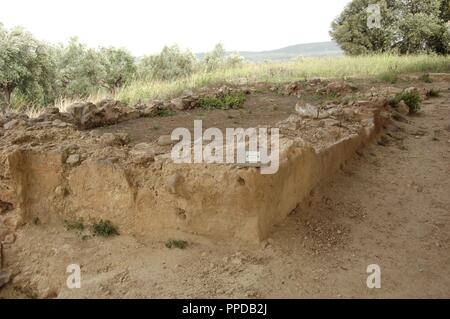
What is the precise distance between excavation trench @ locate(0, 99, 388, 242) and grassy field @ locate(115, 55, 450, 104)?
5.43 m

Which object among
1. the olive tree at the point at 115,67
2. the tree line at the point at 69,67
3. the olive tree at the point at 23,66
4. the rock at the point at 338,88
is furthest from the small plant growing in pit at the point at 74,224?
the olive tree at the point at 115,67

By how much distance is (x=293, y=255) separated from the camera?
3.15 metres

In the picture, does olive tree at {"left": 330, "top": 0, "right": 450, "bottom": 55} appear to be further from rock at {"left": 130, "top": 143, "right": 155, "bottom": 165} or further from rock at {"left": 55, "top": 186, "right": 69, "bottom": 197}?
rock at {"left": 55, "top": 186, "right": 69, "bottom": 197}

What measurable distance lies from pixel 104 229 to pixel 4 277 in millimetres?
802

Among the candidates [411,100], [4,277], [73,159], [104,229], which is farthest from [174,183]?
[411,100]

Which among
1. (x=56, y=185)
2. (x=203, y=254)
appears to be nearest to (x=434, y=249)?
(x=203, y=254)

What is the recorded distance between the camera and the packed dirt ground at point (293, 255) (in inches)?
113

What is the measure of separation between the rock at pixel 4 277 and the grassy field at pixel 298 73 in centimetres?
613

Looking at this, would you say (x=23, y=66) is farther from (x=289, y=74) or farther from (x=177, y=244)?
(x=177, y=244)

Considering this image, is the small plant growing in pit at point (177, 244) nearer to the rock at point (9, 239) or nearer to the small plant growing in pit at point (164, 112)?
the rock at point (9, 239)

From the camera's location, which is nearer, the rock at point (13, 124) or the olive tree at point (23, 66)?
the rock at point (13, 124)

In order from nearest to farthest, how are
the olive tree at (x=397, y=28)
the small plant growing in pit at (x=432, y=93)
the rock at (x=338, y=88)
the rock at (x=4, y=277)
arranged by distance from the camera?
the rock at (x=4, y=277), the rock at (x=338, y=88), the small plant growing in pit at (x=432, y=93), the olive tree at (x=397, y=28)

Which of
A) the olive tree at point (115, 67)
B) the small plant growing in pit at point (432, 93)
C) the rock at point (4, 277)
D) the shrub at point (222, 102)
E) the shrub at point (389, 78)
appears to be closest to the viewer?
the rock at point (4, 277)

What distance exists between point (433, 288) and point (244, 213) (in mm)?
1381
